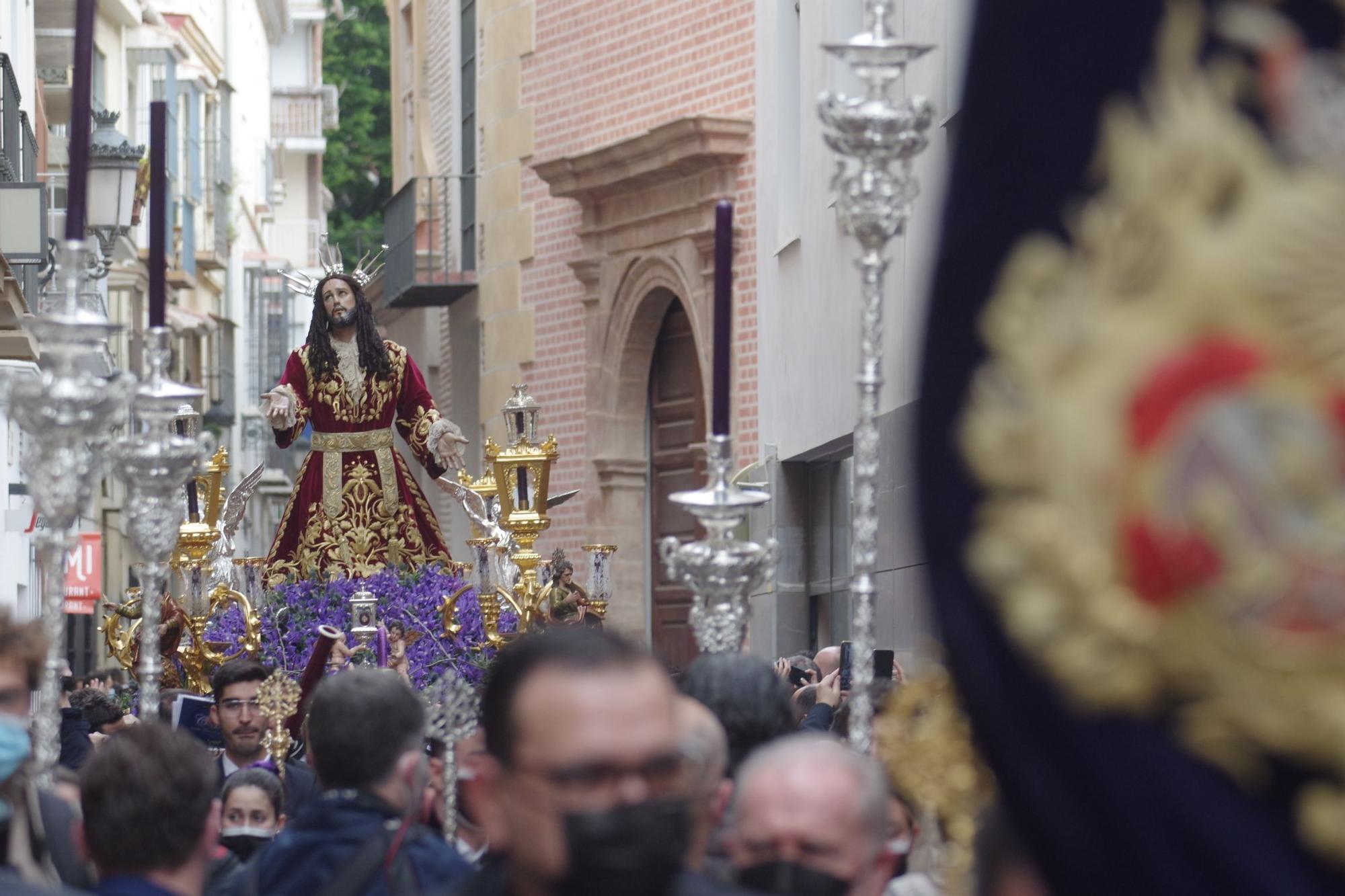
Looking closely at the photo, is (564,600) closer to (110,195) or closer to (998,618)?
(110,195)

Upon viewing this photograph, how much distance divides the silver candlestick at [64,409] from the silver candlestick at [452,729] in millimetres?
720

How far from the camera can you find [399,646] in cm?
699

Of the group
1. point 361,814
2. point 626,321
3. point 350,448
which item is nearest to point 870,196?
point 361,814

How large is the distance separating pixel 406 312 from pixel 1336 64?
25.0m

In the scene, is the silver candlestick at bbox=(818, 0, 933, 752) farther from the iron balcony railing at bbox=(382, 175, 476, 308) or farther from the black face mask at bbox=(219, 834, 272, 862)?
the iron balcony railing at bbox=(382, 175, 476, 308)

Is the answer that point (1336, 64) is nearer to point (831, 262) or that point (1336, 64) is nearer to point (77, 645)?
point (831, 262)

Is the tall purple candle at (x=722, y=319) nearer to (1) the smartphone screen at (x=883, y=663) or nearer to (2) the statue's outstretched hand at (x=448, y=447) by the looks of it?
(1) the smartphone screen at (x=883, y=663)

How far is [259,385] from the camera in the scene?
43281 mm

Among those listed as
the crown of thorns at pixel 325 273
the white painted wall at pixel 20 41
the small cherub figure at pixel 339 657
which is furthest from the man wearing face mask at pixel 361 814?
the white painted wall at pixel 20 41

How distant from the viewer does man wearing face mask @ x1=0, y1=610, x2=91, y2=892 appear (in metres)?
2.88

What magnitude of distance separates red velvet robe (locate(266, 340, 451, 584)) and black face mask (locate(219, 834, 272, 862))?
329cm

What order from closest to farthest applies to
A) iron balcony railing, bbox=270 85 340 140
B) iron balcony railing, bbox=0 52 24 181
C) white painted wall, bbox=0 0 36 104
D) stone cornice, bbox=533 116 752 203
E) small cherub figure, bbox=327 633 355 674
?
small cherub figure, bbox=327 633 355 674
iron balcony railing, bbox=0 52 24 181
stone cornice, bbox=533 116 752 203
white painted wall, bbox=0 0 36 104
iron balcony railing, bbox=270 85 340 140

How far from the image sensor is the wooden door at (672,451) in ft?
56.6

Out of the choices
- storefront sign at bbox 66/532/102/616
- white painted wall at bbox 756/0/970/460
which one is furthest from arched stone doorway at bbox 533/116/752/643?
storefront sign at bbox 66/532/102/616
